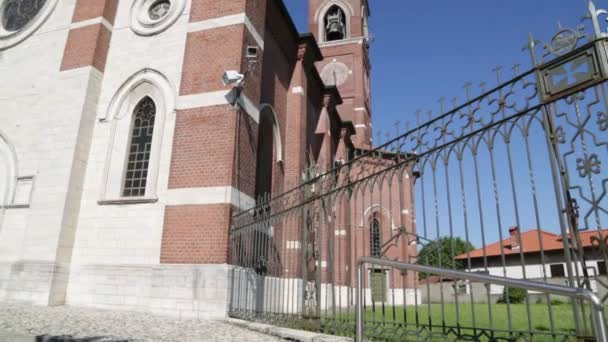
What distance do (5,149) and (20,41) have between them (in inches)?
138

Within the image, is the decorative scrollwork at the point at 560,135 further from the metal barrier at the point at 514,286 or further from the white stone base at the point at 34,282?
the white stone base at the point at 34,282

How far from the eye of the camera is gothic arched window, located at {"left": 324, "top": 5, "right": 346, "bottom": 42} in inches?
1192

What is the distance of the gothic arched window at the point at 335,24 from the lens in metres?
30.3

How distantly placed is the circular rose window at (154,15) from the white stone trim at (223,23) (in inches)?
30.1

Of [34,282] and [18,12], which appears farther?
[18,12]

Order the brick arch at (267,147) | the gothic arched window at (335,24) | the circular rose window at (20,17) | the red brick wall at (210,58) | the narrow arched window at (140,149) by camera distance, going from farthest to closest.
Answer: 1. the gothic arched window at (335,24)
2. the circular rose window at (20,17)
3. the brick arch at (267,147)
4. the narrow arched window at (140,149)
5. the red brick wall at (210,58)

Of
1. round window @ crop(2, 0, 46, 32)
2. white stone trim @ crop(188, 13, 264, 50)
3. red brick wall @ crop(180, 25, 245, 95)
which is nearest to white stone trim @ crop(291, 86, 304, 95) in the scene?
white stone trim @ crop(188, 13, 264, 50)

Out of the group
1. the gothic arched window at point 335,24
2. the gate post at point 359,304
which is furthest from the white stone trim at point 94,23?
the gothic arched window at point 335,24

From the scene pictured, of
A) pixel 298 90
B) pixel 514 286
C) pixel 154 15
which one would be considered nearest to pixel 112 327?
pixel 514 286

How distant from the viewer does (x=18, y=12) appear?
42.1ft

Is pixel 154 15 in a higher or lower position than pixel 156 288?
higher

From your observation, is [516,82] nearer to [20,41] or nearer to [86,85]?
[86,85]

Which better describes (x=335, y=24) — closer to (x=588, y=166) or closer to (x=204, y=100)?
(x=204, y=100)

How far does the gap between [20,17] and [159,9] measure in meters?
5.01
